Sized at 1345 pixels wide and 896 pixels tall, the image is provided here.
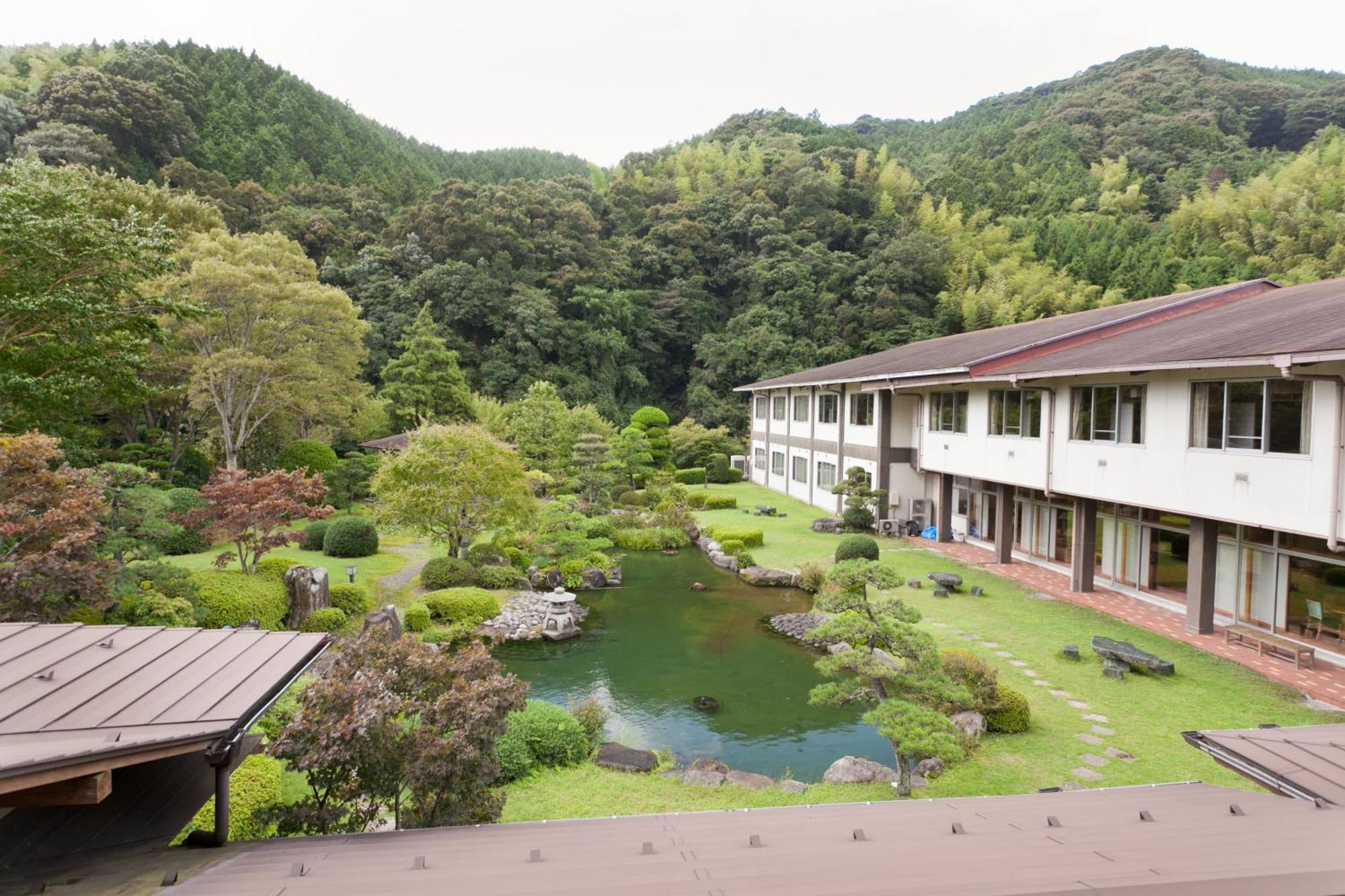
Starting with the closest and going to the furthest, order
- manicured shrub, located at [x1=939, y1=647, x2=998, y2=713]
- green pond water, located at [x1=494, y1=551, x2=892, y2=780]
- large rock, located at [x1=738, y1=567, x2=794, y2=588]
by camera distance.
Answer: manicured shrub, located at [x1=939, y1=647, x2=998, y2=713], green pond water, located at [x1=494, y1=551, x2=892, y2=780], large rock, located at [x1=738, y1=567, x2=794, y2=588]

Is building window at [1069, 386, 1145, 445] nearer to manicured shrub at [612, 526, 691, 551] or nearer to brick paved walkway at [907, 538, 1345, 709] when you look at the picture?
brick paved walkway at [907, 538, 1345, 709]

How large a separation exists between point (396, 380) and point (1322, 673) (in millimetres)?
31521

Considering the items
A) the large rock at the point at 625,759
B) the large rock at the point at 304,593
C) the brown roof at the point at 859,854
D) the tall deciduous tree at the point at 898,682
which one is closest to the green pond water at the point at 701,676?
the large rock at the point at 625,759

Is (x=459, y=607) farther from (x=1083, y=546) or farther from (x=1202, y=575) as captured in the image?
(x=1202, y=575)

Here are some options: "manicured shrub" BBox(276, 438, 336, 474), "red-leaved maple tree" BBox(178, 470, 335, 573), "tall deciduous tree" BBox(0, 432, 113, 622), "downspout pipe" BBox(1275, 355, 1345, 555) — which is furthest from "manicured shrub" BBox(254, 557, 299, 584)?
"downspout pipe" BBox(1275, 355, 1345, 555)

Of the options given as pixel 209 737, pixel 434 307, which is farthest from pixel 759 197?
pixel 209 737

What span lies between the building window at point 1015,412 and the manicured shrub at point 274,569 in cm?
1565

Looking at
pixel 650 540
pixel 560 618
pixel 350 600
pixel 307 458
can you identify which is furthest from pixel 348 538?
pixel 650 540

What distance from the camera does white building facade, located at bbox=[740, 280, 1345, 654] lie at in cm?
962

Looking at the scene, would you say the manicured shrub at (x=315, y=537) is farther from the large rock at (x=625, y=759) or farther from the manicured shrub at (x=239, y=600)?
the large rock at (x=625, y=759)

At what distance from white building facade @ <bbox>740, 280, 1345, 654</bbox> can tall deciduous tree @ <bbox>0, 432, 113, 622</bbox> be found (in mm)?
15028

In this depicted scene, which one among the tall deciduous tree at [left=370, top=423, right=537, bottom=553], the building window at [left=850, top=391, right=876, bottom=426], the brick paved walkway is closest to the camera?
the brick paved walkway

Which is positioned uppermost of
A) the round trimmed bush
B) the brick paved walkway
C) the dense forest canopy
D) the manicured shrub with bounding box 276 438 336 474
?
the dense forest canopy

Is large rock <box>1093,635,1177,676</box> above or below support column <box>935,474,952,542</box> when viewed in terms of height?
below
